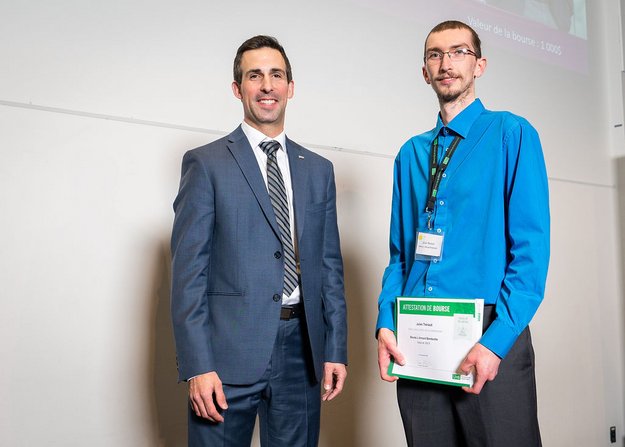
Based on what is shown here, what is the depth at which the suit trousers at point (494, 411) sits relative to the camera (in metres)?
1.41

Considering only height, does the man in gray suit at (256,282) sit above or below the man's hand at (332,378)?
above

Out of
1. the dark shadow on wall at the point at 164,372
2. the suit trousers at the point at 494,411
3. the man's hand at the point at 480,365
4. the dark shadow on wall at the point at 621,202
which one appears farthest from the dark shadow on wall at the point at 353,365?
the dark shadow on wall at the point at 621,202

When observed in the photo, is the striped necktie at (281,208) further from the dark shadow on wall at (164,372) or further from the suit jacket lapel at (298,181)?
the dark shadow on wall at (164,372)

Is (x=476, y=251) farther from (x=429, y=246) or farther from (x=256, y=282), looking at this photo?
(x=256, y=282)

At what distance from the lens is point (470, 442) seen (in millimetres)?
1448

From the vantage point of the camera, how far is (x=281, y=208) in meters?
1.68

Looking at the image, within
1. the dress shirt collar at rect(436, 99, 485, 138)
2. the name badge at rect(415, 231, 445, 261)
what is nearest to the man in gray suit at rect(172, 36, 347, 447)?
the name badge at rect(415, 231, 445, 261)

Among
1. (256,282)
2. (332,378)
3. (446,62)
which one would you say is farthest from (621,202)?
(256,282)

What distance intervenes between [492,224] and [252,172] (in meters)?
0.66

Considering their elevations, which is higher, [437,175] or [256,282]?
[437,175]

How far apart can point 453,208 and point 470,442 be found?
0.59 m

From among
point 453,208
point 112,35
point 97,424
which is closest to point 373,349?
point 97,424

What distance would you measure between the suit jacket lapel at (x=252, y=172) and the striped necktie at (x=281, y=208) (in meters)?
0.04

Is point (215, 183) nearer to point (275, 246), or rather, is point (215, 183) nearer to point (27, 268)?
point (275, 246)
